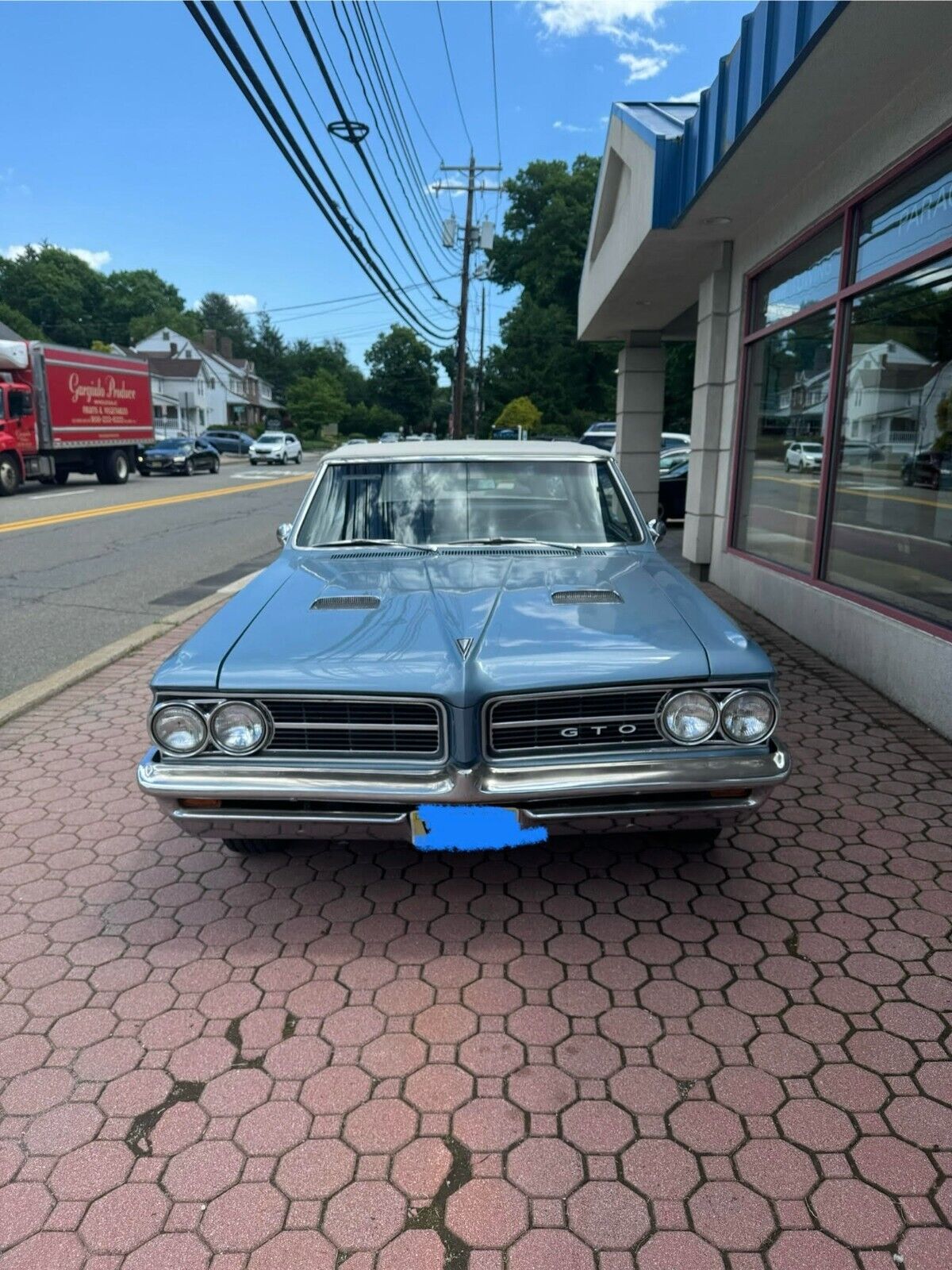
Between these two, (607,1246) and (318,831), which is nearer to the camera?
(607,1246)

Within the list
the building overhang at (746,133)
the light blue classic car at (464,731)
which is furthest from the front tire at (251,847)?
the building overhang at (746,133)

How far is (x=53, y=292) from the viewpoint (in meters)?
97.3

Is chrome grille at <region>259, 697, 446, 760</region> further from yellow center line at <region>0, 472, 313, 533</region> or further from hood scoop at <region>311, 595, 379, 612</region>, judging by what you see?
yellow center line at <region>0, 472, 313, 533</region>

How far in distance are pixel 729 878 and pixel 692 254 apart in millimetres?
7935

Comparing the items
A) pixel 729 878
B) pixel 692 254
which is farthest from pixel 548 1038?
pixel 692 254

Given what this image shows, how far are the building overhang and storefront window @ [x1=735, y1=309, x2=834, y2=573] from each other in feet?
3.90

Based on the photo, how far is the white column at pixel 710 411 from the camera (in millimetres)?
9320

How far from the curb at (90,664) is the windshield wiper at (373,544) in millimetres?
536

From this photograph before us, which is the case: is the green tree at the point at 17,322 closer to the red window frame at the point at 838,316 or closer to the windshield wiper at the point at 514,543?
the red window frame at the point at 838,316

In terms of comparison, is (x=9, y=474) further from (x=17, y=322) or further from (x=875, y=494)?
(x=17, y=322)

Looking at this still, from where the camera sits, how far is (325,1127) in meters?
2.23

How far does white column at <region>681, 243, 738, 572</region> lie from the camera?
9.32m

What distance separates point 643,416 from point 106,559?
895cm

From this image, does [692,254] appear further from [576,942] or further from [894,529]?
[576,942]
